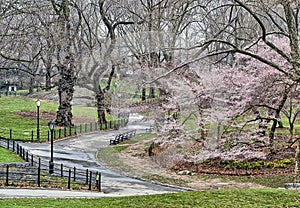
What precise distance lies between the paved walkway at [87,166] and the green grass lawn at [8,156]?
200 centimetres

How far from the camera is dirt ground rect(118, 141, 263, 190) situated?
20.2 metres

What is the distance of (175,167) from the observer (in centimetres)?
2466

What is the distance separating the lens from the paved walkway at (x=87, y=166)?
1505cm

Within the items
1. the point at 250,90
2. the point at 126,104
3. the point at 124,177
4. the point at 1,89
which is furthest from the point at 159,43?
the point at 1,89

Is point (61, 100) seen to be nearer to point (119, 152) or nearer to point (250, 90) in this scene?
point (119, 152)

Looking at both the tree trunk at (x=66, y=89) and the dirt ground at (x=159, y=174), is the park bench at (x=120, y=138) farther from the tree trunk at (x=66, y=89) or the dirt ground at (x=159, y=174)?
the tree trunk at (x=66, y=89)

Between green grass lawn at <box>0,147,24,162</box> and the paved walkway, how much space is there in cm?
200

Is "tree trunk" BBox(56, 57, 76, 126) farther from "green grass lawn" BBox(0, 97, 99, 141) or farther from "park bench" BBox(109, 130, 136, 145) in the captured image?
"park bench" BBox(109, 130, 136, 145)

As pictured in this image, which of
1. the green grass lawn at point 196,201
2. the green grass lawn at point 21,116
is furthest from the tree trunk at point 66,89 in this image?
the green grass lawn at point 196,201

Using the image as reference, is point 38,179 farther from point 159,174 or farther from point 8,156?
point 159,174

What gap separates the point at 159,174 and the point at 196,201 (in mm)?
12484

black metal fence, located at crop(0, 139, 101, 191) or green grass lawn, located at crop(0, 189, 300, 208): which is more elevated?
green grass lawn, located at crop(0, 189, 300, 208)

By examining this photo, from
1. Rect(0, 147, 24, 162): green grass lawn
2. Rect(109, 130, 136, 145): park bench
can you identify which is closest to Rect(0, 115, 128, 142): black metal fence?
Rect(109, 130, 136, 145): park bench

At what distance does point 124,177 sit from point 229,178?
5255mm
